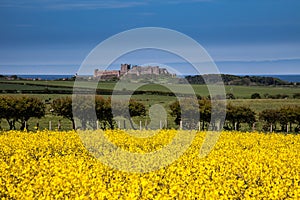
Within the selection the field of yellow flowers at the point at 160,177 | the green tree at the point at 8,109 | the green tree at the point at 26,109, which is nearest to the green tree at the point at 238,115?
the green tree at the point at 26,109

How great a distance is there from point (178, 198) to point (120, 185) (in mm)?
1347

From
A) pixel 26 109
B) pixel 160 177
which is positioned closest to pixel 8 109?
pixel 26 109

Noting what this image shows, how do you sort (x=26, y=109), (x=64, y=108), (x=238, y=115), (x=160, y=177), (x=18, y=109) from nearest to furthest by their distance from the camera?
(x=160, y=177), (x=18, y=109), (x=26, y=109), (x=64, y=108), (x=238, y=115)

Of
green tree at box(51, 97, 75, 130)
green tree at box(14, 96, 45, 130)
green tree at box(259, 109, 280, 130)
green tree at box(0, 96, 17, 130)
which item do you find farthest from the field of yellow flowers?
green tree at box(259, 109, 280, 130)

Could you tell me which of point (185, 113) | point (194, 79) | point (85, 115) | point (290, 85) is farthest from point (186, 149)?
point (290, 85)

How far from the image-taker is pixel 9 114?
49.8 m

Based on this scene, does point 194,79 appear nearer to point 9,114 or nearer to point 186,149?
point 9,114

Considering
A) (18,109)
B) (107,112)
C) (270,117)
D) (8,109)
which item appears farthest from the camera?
(270,117)

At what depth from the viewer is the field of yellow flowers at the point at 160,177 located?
12.5m

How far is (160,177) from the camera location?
14.6 m

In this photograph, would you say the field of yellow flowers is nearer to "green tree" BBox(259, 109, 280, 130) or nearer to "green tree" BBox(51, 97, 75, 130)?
"green tree" BBox(51, 97, 75, 130)

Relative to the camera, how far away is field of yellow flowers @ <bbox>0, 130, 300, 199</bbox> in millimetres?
12508

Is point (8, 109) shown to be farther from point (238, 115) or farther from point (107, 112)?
point (238, 115)

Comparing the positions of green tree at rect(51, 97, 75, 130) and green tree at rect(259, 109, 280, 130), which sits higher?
green tree at rect(51, 97, 75, 130)
